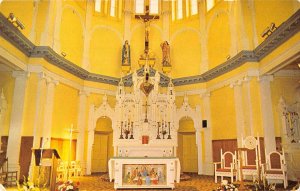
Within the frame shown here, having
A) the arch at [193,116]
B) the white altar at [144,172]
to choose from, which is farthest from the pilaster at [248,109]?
the white altar at [144,172]

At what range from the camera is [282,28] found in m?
9.52

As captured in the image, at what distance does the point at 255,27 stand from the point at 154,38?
22.1 feet

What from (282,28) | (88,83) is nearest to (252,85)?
(282,28)

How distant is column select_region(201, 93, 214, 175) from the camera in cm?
1424

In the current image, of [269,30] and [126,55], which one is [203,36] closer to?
[126,55]

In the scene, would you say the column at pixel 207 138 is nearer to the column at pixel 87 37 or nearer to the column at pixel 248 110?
the column at pixel 248 110

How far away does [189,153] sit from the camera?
15930mm

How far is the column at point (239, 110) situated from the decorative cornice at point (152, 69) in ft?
3.35

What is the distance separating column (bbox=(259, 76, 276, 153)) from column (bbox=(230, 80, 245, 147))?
1001 mm

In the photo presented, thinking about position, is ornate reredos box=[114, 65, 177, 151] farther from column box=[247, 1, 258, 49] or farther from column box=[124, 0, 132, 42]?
column box=[247, 1, 258, 49]

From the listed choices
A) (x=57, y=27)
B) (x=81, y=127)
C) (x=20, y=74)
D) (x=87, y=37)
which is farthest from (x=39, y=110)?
(x=87, y=37)

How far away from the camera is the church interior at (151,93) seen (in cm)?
988

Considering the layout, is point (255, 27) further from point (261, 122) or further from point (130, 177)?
point (130, 177)

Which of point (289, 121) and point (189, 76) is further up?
point (189, 76)
